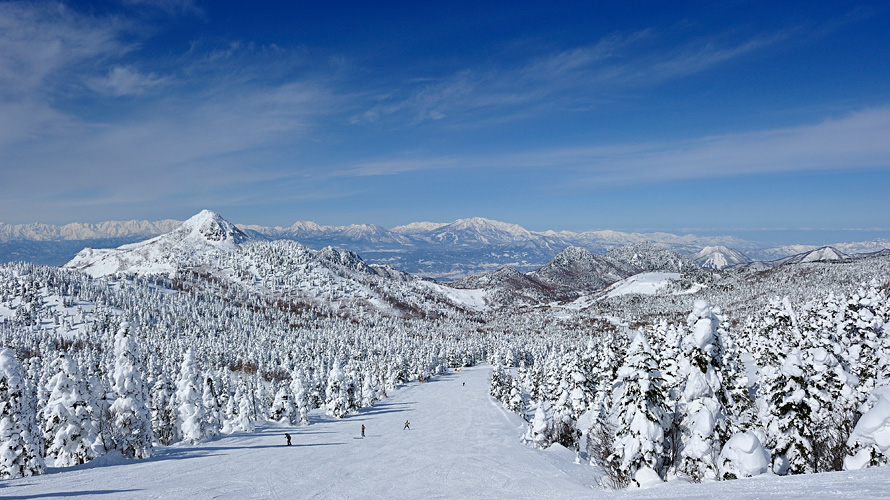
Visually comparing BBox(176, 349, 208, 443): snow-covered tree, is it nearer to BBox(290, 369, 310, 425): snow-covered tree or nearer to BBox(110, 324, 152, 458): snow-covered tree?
BBox(110, 324, 152, 458): snow-covered tree

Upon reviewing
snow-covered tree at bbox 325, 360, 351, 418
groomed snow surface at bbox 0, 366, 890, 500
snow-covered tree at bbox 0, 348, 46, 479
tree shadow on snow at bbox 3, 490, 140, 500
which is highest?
snow-covered tree at bbox 0, 348, 46, 479

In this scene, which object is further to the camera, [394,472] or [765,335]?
[765,335]

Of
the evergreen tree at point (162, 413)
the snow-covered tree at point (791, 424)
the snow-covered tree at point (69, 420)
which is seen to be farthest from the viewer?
the evergreen tree at point (162, 413)

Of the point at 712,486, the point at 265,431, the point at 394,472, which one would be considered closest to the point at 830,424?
the point at 712,486

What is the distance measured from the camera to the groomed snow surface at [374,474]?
1465 cm

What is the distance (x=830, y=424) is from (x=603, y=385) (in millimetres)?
22151

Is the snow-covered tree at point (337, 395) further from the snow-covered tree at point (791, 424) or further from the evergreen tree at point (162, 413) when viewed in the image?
the snow-covered tree at point (791, 424)

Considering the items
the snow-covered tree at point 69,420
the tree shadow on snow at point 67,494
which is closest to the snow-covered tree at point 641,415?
the tree shadow on snow at point 67,494

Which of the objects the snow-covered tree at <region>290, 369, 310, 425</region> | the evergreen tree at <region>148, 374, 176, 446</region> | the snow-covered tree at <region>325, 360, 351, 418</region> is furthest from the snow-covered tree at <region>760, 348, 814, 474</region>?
the snow-covered tree at <region>325, 360, 351, 418</region>

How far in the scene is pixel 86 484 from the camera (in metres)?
26.4

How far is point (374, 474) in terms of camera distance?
1443 inches

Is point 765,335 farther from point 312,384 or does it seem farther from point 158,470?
point 312,384

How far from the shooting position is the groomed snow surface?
48.1 feet

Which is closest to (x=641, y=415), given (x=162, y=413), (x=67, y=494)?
(x=67, y=494)
